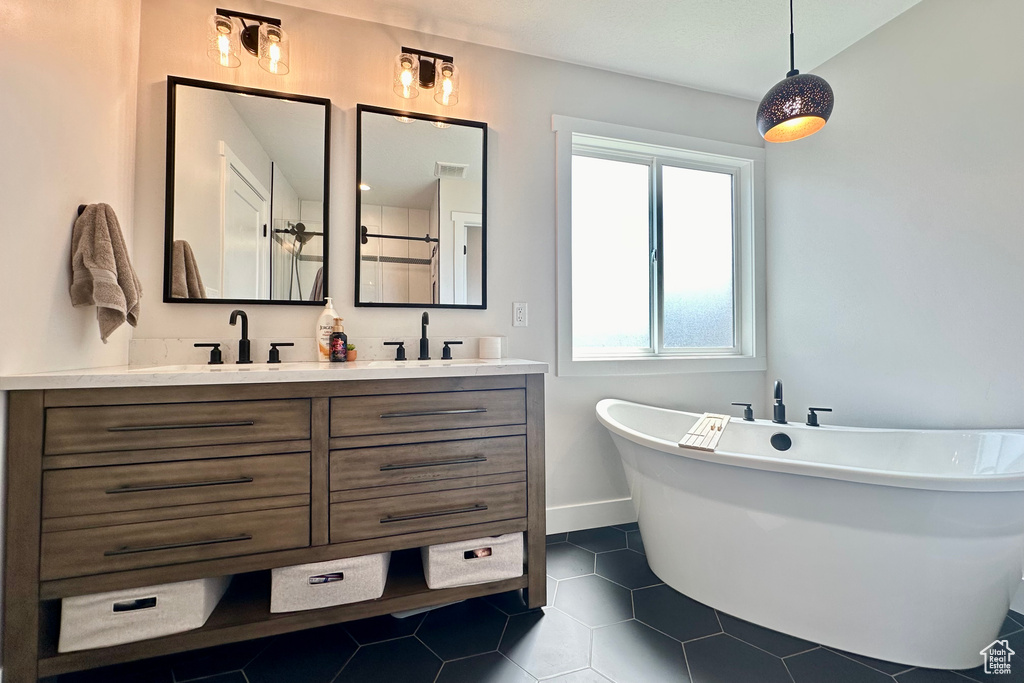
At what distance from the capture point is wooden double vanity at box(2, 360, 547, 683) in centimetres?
113

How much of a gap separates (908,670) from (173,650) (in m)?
2.18

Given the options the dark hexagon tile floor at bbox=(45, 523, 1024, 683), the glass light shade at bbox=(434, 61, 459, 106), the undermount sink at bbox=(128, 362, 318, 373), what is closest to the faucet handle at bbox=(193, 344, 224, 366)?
the undermount sink at bbox=(128, 362, 318, 373)

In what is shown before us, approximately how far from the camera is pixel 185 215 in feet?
5.68

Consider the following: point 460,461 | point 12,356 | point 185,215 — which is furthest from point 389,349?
point 12,356

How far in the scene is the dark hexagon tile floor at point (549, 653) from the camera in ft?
4.14

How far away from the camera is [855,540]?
1.29 meters

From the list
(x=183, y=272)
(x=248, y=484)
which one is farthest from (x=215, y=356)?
(x=248, y=484)

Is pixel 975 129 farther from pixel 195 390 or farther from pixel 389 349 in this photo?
pixel 195 390

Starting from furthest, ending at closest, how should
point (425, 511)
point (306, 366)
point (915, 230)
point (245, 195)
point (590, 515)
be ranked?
1. point (590, 515)
2. point (915, 230)
3. point (245, 195)
4. point (306, 366)
5. point (425, 511)

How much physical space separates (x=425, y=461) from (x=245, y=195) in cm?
138

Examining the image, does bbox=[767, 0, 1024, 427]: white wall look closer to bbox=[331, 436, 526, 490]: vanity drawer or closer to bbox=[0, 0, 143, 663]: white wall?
bbox=[331, 436, 526, 490]: vanity drawer

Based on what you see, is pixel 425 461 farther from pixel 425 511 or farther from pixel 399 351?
pixel 399 351

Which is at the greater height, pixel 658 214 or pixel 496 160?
pixel 496 160

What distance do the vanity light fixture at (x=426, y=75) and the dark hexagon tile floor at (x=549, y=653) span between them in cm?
225
